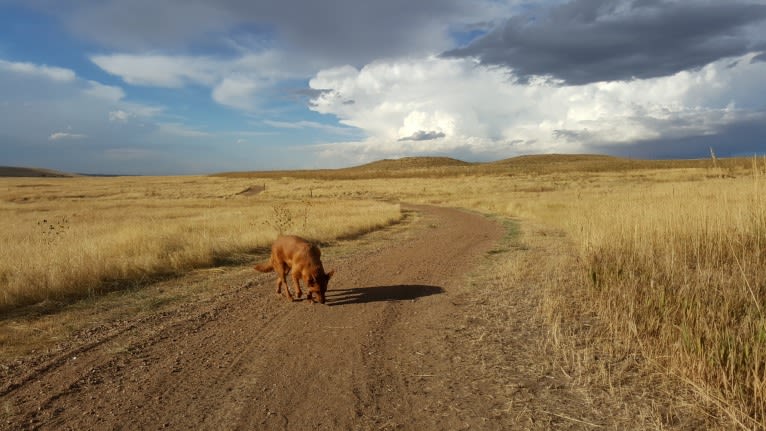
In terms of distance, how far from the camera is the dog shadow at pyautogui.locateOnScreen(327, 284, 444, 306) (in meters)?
8.15

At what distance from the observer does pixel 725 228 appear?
26.5ft

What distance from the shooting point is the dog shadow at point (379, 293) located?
8148mm

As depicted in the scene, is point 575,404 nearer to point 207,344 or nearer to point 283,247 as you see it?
point 207,344

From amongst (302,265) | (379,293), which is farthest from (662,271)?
(302,265)

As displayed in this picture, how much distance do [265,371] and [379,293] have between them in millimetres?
3688

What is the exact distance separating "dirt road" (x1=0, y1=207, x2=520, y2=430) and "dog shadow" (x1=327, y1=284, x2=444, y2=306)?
A: 0.04 metres

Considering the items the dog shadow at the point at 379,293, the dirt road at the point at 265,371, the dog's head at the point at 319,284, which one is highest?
the dog's head at the point at 319,284

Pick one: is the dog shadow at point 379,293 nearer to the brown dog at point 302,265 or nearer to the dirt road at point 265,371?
the dirt road at point 265,371

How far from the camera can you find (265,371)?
5113mm

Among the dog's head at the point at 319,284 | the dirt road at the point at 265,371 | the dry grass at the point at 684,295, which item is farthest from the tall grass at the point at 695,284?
the dog's head at the point at 319,284

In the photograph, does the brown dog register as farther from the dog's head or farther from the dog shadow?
the dog shadow

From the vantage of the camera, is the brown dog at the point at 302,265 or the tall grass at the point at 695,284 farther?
the brown dog at the point at 302,265

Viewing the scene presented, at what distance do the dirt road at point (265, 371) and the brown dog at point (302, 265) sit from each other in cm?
26

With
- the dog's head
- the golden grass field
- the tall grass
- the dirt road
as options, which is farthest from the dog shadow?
the tall grass
